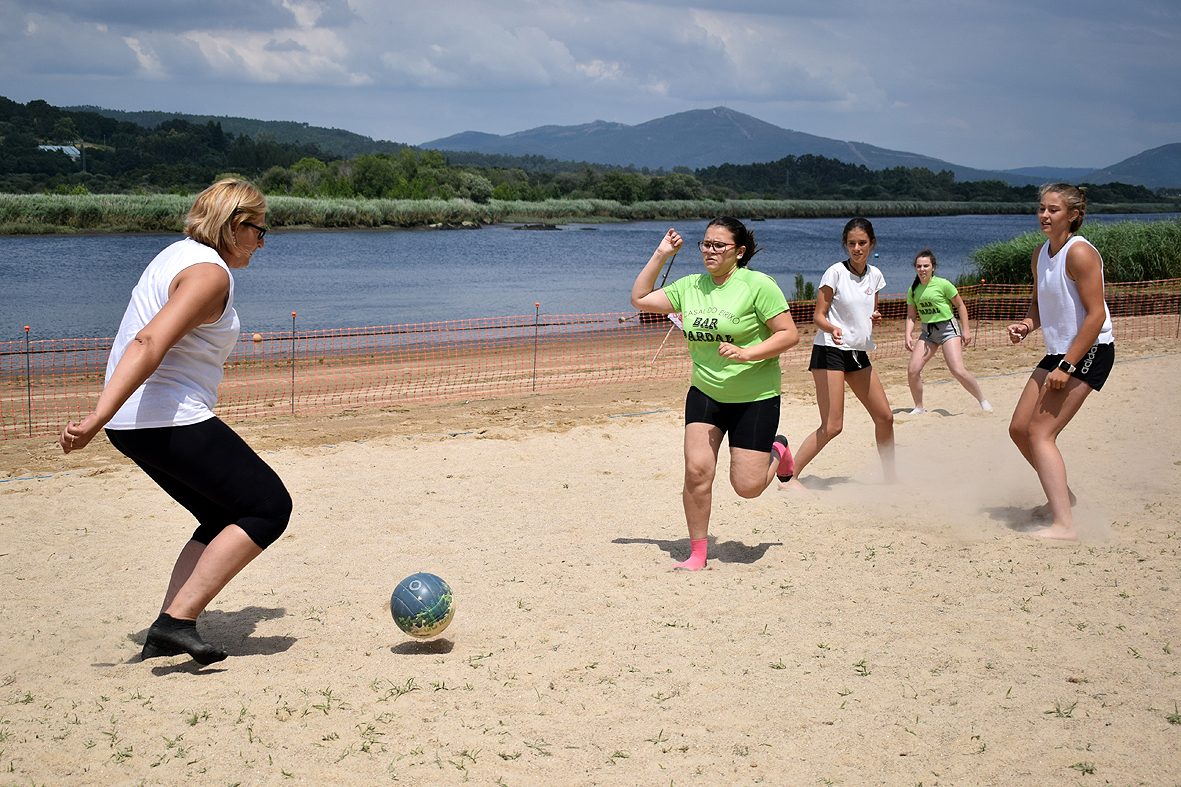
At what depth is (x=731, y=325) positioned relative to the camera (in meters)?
4.84

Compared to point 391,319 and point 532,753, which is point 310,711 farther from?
point 391,319

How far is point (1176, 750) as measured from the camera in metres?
3.13

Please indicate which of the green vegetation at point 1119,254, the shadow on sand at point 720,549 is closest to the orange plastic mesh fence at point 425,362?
the green vegetation at point 1119,254

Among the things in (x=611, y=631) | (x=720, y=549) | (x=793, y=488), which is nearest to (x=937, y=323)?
(x=793, y=488)

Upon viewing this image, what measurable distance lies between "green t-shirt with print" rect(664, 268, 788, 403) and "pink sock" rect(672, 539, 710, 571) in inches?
33.4

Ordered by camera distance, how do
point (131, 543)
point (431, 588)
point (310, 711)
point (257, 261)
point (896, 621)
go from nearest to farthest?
1. point (310, 711)
2. point (431, 588)
3. point (896, 621)
4. point (131, 543)
5. point (257, 261)

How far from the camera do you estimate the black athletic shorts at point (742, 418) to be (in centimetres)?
497

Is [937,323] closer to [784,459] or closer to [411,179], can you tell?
[784,459]

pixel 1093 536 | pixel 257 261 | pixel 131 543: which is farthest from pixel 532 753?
pixel 257 261

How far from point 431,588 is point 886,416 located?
13.4 feet

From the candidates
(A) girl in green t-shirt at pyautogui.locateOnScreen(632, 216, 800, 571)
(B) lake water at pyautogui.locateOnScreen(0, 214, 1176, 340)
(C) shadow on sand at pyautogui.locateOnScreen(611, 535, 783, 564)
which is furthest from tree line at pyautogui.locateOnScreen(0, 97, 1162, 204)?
(A) girl in green t-shirt at pyautogui.locateOnScreen(632, 216, 800, 571)

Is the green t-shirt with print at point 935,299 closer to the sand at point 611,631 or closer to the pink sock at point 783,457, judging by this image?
the sand at point 611,631

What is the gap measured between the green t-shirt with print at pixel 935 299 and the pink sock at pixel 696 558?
5.46 metres

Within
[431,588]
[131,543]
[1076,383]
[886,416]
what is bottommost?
[131,543]
